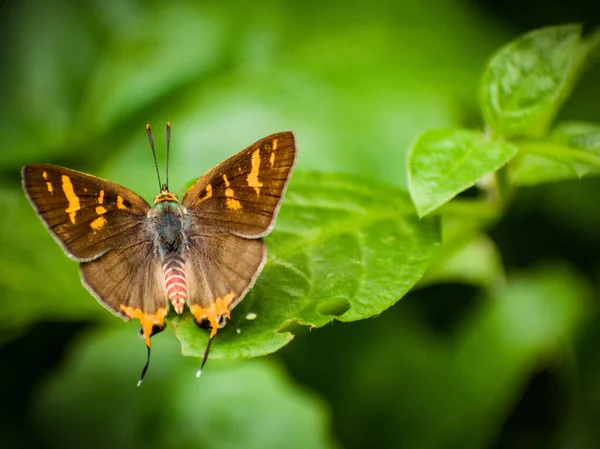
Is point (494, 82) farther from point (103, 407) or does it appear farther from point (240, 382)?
point (103, 407)

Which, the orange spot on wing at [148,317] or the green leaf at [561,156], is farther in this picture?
the green leaf at [561,156]

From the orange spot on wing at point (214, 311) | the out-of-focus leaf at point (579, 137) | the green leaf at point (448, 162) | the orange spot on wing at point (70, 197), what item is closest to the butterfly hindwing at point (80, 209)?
the orange spot on wing at point (70, 197)

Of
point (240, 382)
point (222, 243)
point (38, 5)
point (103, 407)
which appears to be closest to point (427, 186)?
point (222, 243)

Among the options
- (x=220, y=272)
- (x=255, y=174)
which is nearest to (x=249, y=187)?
(x=255, y=174)

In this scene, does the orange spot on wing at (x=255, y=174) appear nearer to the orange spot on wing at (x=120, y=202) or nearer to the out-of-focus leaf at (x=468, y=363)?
the orange spot on wing at (x=120, y=202)

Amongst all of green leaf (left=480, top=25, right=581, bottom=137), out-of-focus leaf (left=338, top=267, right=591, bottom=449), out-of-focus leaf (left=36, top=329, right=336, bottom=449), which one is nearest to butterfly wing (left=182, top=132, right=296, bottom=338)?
green leaf (left=480, top=25, right=581, bottom=137)

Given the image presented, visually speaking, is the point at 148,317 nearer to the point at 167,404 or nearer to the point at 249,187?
the point at 249,187
